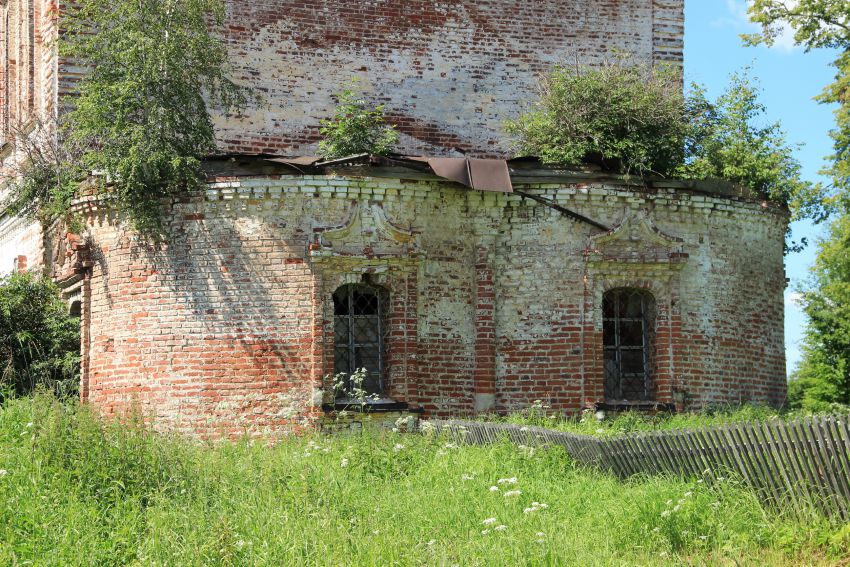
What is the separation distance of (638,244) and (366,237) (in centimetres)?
381

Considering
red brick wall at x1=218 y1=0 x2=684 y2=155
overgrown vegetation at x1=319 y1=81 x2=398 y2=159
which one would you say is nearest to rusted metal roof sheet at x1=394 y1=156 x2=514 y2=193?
overgrown vegetation at x1=319 y1=81 x2=398 y2=159

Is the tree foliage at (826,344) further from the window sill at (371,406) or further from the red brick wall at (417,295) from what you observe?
the window sill at (371,406)

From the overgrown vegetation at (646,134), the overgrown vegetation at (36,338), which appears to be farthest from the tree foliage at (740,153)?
the overgrown vegetation at (36,338)

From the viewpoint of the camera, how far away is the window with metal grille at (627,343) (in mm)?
15820

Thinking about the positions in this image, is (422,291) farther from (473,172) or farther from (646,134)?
(646,134)

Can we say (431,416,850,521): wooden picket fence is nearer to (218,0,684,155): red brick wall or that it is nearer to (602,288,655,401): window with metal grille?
(602,288,655,401): window with metal grille

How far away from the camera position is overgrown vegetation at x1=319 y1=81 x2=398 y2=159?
16.5 meters

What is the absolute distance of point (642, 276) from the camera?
15.6 metres

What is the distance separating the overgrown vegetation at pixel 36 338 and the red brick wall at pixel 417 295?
74 cm

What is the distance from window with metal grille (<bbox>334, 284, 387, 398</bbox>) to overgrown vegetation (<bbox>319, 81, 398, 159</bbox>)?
2.23 metres

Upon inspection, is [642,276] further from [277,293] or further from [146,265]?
[146,265]

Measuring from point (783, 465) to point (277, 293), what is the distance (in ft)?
23.2

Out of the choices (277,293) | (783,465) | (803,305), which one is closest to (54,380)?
(277,293)

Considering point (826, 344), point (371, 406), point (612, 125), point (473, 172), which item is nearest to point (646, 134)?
point (612, 125)
